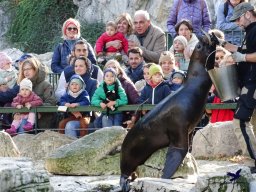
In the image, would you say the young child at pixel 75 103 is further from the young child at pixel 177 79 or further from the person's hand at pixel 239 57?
the person's hand at pixel 239 57

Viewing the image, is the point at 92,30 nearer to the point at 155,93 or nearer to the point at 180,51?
the point at 180,51

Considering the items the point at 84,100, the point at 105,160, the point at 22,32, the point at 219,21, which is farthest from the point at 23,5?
the point at 105,160

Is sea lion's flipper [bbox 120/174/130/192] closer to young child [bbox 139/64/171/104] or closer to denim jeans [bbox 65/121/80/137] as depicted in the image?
young child [bbox 139/64/171/104]

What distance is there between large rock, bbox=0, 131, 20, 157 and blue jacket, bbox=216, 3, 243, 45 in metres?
3.98

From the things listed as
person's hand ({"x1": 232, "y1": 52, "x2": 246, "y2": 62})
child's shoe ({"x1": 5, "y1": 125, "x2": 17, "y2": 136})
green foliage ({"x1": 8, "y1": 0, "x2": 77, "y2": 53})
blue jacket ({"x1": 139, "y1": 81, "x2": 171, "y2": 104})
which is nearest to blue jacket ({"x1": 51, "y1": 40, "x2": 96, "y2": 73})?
child's shoe ({"x1": 5, "y1": 125, "x2": 17, "y2": 136})

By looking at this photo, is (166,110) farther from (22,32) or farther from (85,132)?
(22,32)

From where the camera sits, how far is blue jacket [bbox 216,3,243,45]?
42.0ft

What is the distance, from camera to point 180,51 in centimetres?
1211

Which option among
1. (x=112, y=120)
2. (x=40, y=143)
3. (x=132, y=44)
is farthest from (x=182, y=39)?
(x=40, y=143)

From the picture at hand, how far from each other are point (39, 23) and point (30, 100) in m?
11.5

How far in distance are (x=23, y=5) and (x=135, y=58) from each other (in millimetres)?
11776

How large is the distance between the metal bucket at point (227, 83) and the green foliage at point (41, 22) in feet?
45.1

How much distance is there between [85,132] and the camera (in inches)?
441

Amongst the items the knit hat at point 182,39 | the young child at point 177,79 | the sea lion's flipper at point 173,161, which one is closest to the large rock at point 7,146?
the young child at point 177,79
